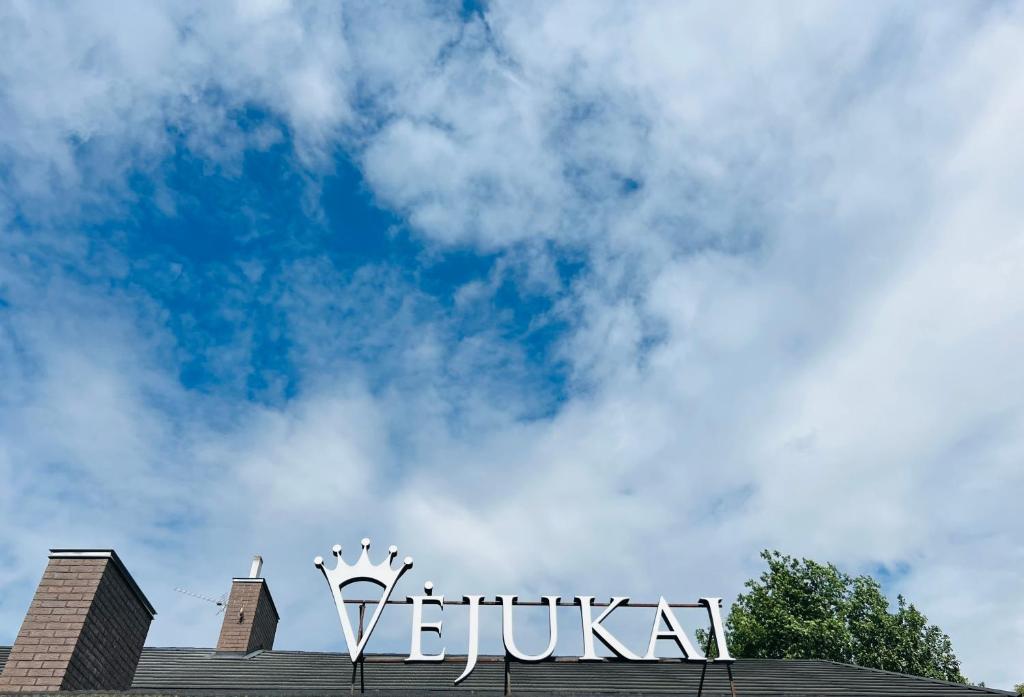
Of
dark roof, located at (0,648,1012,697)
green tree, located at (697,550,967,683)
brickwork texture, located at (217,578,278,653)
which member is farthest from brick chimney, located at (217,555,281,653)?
green tree, located at (697,550,967,683)

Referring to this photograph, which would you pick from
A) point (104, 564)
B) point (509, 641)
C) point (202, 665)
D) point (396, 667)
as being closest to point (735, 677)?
point (509, 641)

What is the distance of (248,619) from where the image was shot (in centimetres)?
1612

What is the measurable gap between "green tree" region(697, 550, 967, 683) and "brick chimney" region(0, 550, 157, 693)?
28923mm

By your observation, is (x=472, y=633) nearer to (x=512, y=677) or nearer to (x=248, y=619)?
(x=512, y=677)

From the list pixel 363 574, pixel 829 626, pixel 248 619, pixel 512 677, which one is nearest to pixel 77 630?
pixel 363 574

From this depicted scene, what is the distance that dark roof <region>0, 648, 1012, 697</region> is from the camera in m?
11.8

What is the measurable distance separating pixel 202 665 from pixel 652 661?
839 centimetres

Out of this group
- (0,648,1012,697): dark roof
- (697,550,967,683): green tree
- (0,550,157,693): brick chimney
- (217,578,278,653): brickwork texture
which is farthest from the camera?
(697,550,967,683): green tree

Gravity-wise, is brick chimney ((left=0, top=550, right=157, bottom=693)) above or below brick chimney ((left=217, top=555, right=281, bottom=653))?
below

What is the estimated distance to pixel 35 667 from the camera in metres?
9.23

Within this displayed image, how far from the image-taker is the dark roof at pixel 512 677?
11.8 m

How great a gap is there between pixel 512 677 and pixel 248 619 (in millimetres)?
6593

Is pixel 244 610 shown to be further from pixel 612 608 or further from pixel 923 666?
pixel 923 666

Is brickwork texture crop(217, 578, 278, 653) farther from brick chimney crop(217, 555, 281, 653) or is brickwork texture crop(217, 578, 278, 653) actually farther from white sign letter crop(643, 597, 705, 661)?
white sign letter crop(643, 597, 705, 661)
